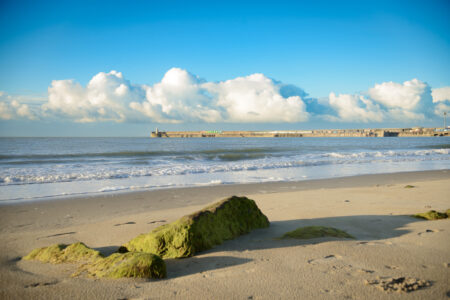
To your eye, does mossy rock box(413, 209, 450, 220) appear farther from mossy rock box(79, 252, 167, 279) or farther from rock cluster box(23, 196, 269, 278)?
mossy rock box(79, 252, 167, 279)

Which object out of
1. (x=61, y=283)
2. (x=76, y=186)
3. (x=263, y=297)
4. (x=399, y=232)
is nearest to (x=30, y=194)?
(x=76, y=186)

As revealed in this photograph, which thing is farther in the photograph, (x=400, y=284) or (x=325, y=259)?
(x=325, y=259)

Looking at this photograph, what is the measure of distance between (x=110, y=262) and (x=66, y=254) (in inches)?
28.5

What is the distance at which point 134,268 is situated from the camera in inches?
100

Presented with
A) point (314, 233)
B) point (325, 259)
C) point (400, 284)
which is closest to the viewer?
point (400, 284)

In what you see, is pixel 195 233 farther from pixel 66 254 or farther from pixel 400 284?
pixel 400 284

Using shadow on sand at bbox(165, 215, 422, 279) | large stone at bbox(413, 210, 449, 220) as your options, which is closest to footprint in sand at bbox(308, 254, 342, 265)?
shadow on sand at bbox(165, 215, 422, 279)

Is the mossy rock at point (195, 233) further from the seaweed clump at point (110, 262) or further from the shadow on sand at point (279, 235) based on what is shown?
the seaweed clump at point (110, 262)

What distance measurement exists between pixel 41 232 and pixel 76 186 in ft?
18.7

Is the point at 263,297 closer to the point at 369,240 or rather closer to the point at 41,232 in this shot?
the point at 369,240

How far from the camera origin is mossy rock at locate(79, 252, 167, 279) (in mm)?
2521

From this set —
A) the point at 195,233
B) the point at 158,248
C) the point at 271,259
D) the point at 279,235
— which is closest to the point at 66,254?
the point at 158,248

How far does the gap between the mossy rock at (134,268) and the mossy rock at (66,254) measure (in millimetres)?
321

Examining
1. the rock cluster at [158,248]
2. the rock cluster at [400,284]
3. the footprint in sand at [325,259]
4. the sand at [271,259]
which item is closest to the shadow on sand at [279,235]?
the sand at [271,259]
